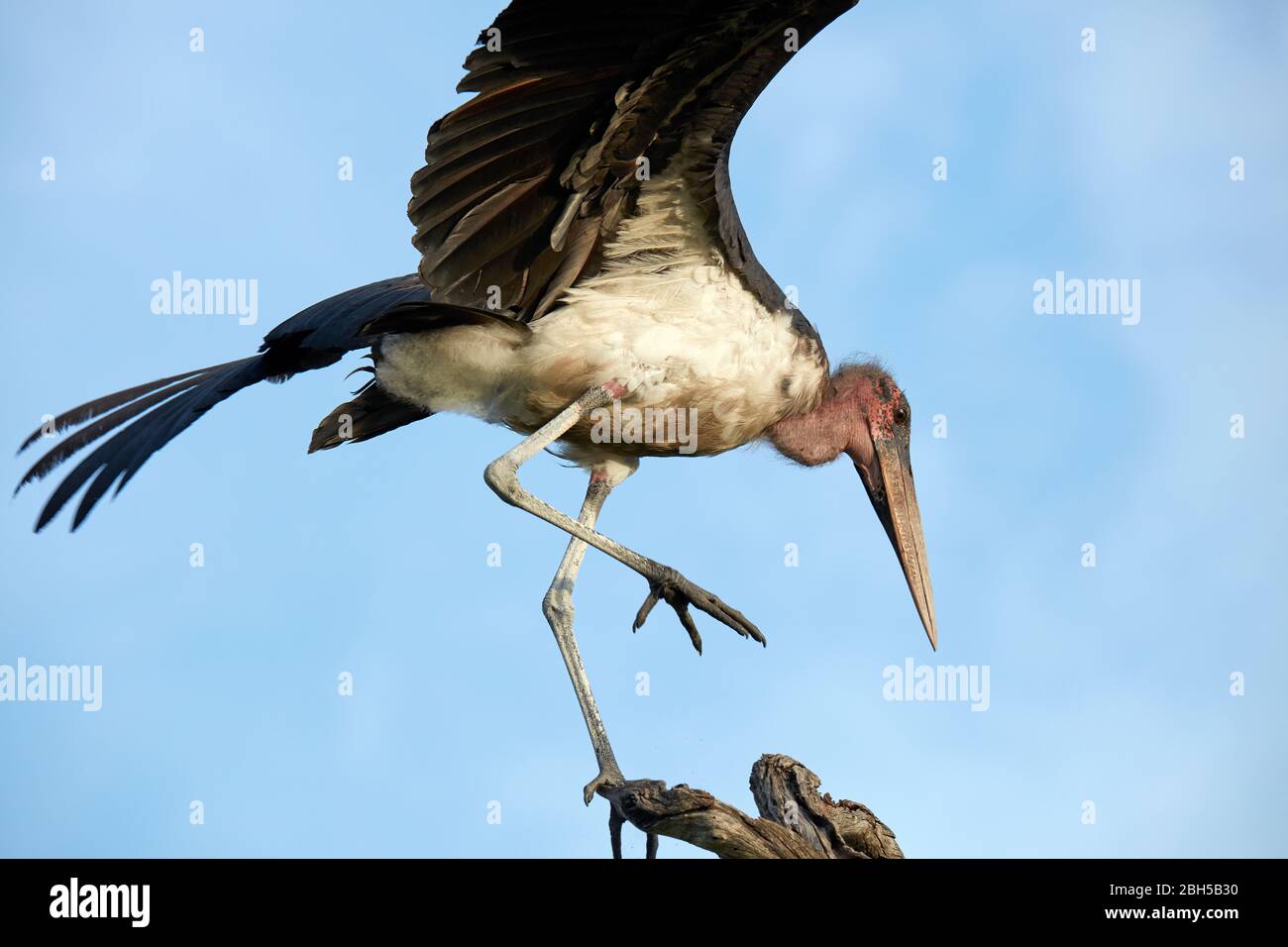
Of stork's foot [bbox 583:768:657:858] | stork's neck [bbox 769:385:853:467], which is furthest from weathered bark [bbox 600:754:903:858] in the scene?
stork's neck [bbox 769:385:853:467]

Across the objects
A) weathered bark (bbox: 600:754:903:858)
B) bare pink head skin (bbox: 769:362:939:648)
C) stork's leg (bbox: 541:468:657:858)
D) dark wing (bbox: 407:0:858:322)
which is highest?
dark wing (bbox: 407:0:858:322)

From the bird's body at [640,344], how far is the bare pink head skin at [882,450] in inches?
42.3

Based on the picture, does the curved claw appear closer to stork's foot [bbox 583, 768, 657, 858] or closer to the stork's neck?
stork's foot [bbox 583, 768, 657, 858]

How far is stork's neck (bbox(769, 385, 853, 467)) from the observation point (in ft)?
24.5

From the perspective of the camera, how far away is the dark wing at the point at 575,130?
17.8ft

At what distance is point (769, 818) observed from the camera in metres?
5.98

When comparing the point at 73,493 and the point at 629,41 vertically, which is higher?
the point at 629,41

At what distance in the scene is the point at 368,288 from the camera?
747cm

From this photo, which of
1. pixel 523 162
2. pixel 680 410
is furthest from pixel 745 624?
pixel 523 162

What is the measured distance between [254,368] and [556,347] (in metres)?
1.44

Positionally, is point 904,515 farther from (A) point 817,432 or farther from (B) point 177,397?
(B) point 177,397
